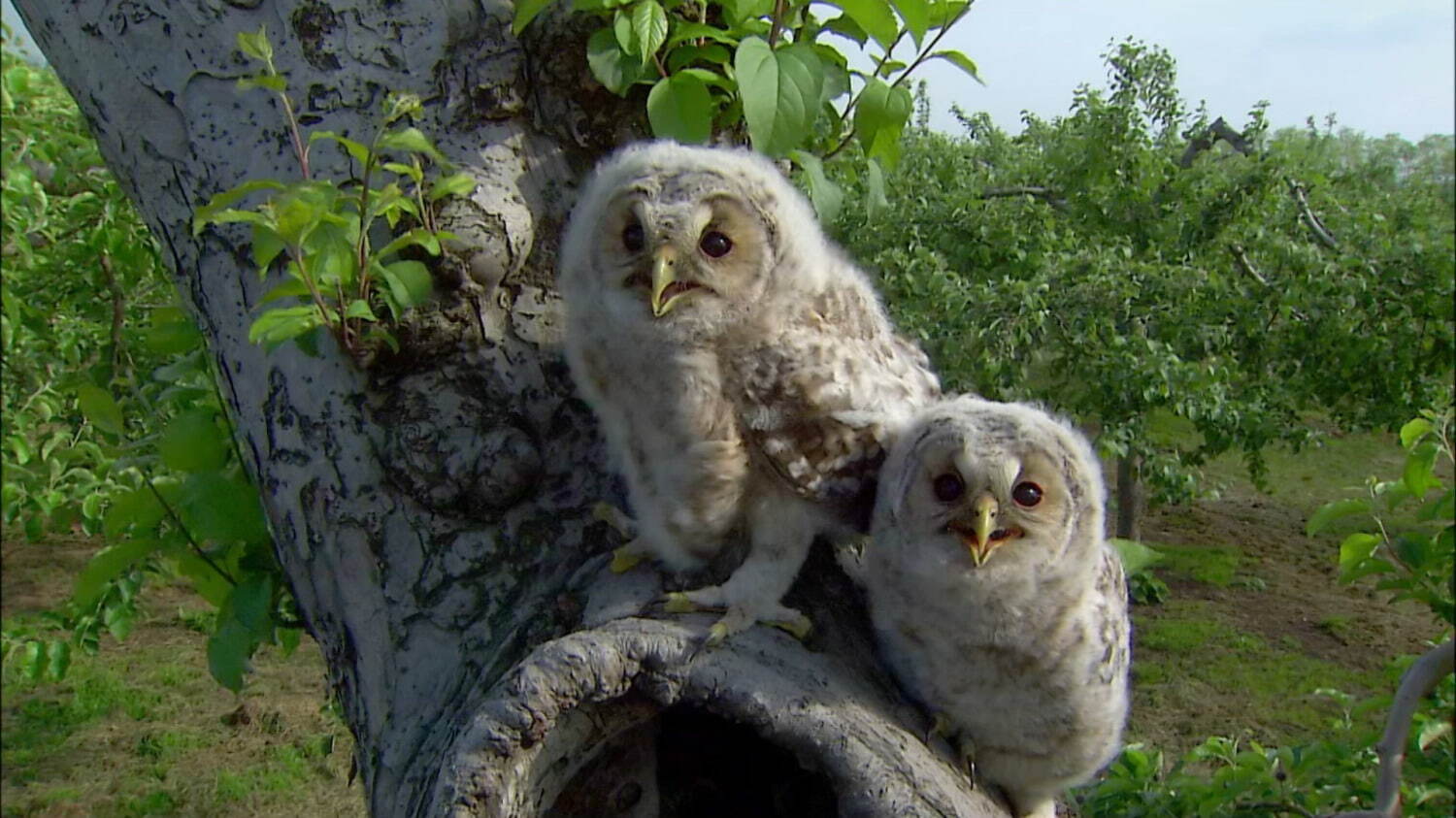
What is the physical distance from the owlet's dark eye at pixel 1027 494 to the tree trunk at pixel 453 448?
1.13 feet

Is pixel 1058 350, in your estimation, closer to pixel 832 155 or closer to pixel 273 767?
pixel 832 155

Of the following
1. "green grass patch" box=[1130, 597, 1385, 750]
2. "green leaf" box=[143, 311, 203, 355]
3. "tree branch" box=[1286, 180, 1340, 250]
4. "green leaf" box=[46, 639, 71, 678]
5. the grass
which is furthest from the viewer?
"tree branch" box=[1286, 180, 1340, 250]

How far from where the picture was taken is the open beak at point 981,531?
158cm

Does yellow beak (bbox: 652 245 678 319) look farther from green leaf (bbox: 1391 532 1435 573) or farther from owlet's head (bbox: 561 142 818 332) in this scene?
green leaf (bbox: 1391 532 1435 573)

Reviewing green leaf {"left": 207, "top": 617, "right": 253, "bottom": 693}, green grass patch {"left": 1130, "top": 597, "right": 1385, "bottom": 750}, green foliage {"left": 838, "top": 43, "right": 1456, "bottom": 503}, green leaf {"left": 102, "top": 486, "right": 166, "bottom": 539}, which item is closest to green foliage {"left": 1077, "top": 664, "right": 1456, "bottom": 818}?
green leaf {"left": 207, "top": 617, "right": 253, "bottom": 693}

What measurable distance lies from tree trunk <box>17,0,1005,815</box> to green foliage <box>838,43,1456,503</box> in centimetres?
224

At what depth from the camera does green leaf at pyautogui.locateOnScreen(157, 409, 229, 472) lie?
6.56 ft

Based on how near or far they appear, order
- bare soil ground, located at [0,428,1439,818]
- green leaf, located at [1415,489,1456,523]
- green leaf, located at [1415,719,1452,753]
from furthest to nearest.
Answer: bare soil ground, located at [0,428,1439,818]
green leaf, located at [1415,719,1452,753]
green leaf, located at [1415,489,1456,523]

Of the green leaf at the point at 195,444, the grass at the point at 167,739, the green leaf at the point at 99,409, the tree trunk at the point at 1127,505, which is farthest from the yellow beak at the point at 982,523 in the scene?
the tree trunk at the point at 1127,505

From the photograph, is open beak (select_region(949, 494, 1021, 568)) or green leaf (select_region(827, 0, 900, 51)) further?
green leaf (select_region(827, 0, 900, 51))

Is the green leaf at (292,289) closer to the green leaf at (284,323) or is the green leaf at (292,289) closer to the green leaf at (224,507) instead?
the green leaf at (284,323)

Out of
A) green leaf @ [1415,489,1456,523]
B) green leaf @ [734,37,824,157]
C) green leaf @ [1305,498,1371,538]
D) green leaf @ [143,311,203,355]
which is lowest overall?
green leaf @ [1305,498,1371,538]

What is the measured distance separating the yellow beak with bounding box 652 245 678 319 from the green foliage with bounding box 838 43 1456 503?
2346mm

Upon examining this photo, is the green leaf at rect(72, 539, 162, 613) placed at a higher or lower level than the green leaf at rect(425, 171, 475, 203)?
lower
